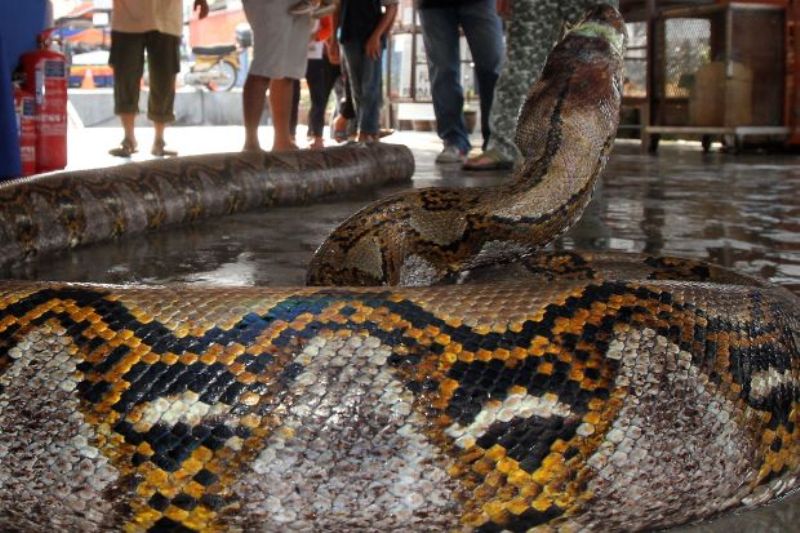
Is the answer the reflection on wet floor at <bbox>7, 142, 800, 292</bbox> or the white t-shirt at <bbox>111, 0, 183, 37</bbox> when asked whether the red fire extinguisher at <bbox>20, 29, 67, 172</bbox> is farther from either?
the white t-shirt at <bbox>111, 0, 183, 37</bbox>

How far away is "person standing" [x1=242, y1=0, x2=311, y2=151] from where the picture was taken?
865 cm

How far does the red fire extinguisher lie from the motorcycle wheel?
20.9 m

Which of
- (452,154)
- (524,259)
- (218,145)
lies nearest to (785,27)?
(452,154)

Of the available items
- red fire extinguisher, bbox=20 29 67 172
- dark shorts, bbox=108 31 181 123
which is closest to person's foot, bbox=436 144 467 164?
dark shorts, bbox=108 31 181 123

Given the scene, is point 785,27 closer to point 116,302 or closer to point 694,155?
point 694,155

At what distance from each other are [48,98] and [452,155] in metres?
4.22

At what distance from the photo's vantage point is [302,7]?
342 inches

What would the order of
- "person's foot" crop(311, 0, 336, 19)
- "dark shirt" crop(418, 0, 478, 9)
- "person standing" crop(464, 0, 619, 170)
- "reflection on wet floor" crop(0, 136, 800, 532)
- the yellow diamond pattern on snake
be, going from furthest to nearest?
"person's foot" crop(311, 0, 336, 19)
"dark shirt" crop(418, 0, 478, 9)
"person standing" crop(464, 0, 619, 170)
"reflection on wet floor" crop(0, 136, 800, 532)
the yellow diamond pattern on snake

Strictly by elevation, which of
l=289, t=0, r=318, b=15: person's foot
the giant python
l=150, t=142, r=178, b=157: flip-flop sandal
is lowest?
the giant python

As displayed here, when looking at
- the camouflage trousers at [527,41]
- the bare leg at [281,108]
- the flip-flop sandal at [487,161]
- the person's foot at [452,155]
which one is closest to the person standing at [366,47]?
the person's foot at [452,155]

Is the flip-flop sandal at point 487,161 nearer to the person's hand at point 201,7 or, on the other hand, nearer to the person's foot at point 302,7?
the person's foot at point 302,7

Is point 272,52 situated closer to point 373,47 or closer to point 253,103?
point 253,103

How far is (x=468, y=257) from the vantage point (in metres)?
3.29

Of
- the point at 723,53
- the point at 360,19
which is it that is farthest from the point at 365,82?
the point at 723,53
